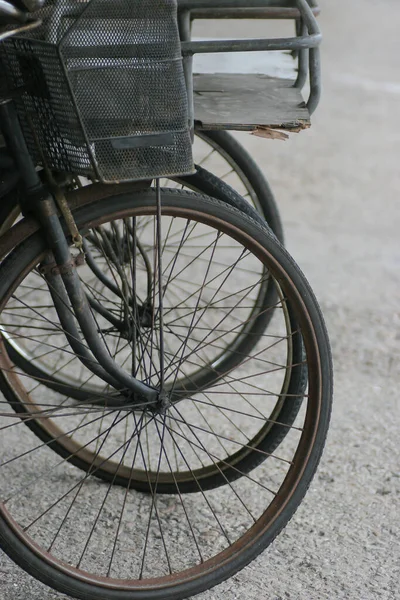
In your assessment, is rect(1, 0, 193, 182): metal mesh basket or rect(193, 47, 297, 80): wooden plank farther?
rect(193, 47, 297, 80): wooden plank

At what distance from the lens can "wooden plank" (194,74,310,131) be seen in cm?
206

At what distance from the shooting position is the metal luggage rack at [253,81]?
6.18 ft

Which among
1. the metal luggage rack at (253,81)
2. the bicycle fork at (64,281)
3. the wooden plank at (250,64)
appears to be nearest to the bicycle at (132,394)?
the bicycle fork at (64,281)

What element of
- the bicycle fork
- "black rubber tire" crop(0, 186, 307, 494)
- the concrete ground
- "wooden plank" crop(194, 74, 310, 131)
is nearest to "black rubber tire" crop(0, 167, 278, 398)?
"black rubber tire" crop(0, 186, 307, 494)

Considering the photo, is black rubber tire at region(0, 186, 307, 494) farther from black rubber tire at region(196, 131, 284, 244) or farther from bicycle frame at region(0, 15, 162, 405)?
black rubber tire at region(196, 131, 284, 244)

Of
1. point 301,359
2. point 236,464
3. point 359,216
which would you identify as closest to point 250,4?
point 301,359

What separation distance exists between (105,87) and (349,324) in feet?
7.97

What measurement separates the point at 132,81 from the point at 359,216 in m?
3.59

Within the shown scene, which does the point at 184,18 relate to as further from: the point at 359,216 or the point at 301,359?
the point at 359,216

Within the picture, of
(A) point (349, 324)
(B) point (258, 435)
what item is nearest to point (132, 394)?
(B) point (258, 435)

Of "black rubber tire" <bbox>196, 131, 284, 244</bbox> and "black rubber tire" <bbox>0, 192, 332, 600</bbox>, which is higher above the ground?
"black rubber tire" <bbox>196, 131, 284, 244</bbox>

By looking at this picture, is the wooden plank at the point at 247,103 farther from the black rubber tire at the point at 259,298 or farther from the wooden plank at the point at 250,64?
the black rubber tire at the point at 259,298

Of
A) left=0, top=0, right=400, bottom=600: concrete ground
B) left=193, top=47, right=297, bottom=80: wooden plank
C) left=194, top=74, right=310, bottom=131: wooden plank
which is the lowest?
left=0, top=0, right=400, bottom=600: concrete ground

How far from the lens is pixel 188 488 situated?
2502 millimetres
